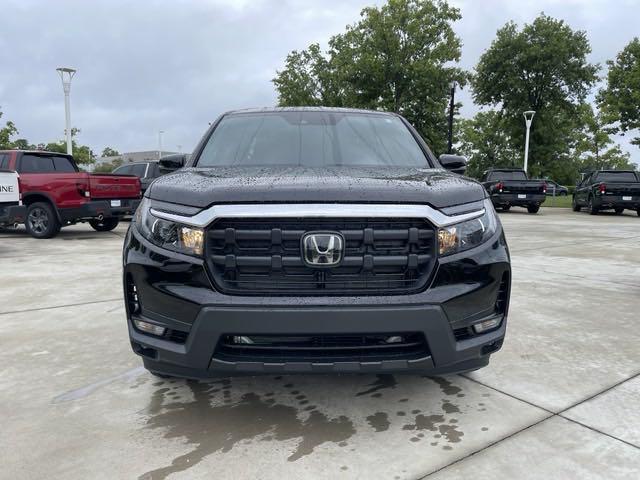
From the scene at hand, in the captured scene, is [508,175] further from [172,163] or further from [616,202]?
[172,163]

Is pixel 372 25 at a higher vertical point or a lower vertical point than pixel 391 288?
higher

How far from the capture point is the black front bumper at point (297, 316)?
7.22 ft

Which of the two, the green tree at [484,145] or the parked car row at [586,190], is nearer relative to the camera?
the parked car row at [586,190]

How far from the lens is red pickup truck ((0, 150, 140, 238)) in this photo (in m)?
9.99

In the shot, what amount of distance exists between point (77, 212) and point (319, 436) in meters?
9.07

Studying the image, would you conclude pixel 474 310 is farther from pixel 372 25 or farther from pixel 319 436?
pixel 372 25

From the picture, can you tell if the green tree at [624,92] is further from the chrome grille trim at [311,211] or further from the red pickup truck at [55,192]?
the chrome grille trim at [311,211]

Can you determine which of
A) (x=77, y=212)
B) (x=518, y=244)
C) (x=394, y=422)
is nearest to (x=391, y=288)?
(x=394, y=422)

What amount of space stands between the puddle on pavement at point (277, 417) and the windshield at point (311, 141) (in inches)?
55.9

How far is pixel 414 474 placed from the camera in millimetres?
2137

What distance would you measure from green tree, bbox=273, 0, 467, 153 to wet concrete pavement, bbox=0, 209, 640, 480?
29.3 metres

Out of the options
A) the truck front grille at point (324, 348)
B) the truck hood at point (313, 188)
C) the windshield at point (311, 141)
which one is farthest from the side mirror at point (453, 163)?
the truck front grille at point (324, 348)

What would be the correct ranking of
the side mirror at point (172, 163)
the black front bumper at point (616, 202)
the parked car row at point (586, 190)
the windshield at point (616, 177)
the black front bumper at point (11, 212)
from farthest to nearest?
1. the windshield at point (616, 177)
2. the parked car row at point (586, 190)
3. the black front bumper at point (616, 202)
4. the black front bumper at point (11, 212)
5. the side mirror at point (172, 163)

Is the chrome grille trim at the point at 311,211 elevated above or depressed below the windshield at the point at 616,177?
below
